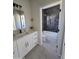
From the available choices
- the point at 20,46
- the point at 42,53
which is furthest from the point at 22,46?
the point at 42,53

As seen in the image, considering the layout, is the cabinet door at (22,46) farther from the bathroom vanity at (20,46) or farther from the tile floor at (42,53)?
the tile floor at (42,53)

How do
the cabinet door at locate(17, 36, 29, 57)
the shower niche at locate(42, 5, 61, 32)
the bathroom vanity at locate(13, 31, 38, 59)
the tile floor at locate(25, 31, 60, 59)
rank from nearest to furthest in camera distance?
the bathroom vanity at locate(13, 31, 38, 59), the cabinet door at locate(17, 36, 29, 57), the tile floor at locate(25, 31, 60, 59), the shower niche at locate(42, 5, 61, 32)

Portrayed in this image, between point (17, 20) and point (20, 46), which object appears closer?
point (20, 46)

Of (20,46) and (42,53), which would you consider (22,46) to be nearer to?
(20,46)

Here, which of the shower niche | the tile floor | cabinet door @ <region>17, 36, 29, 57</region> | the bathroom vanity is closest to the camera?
the bathroom vanity

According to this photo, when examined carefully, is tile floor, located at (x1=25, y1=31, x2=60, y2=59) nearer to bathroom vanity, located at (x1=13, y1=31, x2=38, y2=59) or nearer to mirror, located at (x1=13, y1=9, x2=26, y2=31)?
bathroom vanity, located at (x1=13, y1=31, x2=38, y2=59)

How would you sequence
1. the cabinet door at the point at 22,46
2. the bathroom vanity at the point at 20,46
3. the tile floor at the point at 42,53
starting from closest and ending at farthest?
the bathroom vanity at the point at 20,46, the cabinet door at the point at 22,46, the tile floor at the point at 42,53

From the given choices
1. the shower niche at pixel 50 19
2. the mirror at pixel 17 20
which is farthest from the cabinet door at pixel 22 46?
the shower niche at pixel 50 19

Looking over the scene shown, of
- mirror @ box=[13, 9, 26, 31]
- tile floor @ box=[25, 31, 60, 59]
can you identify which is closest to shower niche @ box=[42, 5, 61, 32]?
tile floor @ box=[25, 31, 60, 59]

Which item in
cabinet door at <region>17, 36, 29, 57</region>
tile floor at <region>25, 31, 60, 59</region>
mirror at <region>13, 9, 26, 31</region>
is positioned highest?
mirror at <region>13, 9, 26, 31</region>
